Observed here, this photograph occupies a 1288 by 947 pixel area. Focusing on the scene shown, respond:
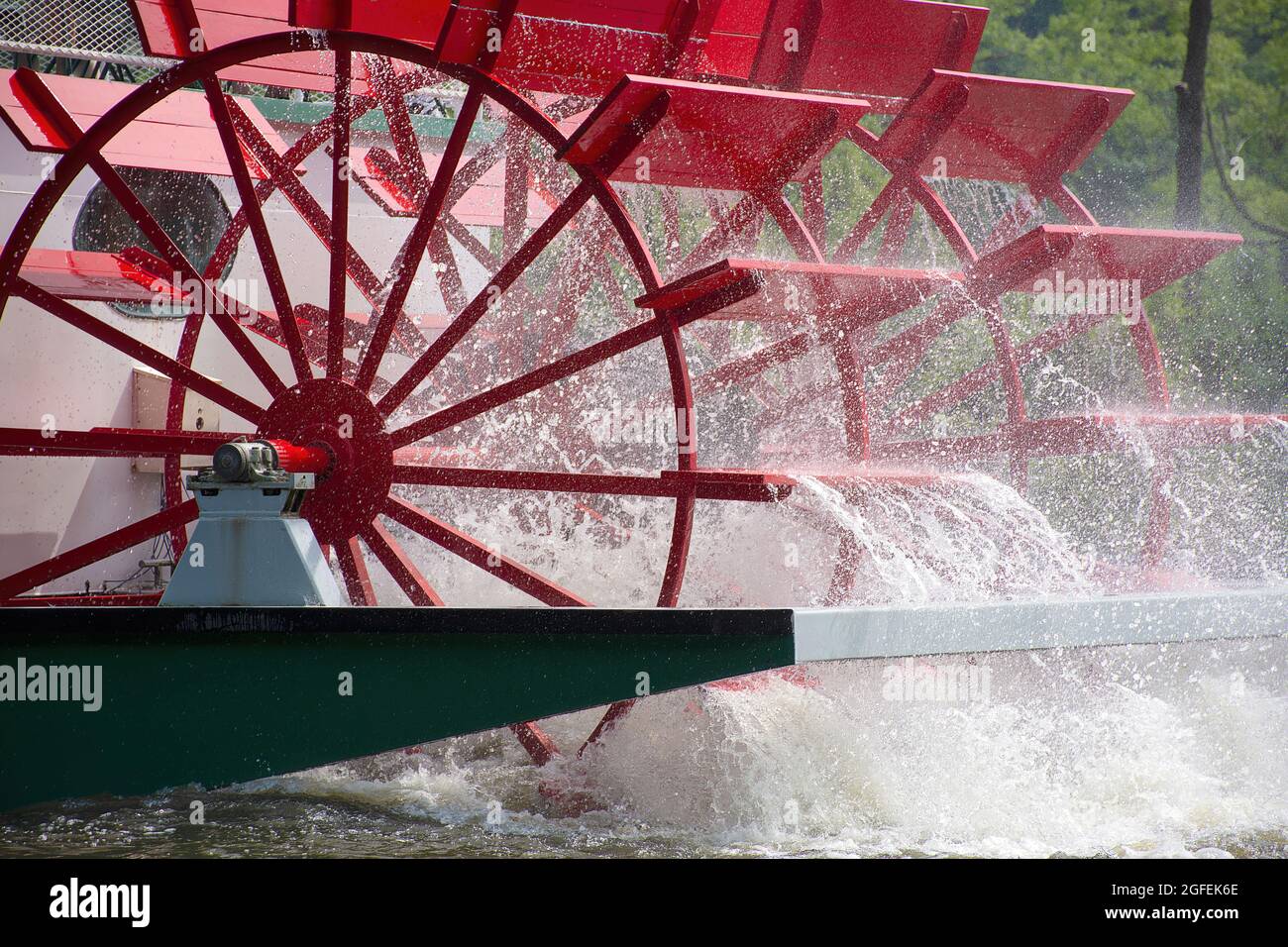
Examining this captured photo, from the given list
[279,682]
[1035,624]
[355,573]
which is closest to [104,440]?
[355,573]

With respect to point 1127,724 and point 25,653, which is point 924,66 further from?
point 25,653

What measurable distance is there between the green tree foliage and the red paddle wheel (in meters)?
6.54

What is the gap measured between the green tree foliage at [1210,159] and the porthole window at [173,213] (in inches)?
304

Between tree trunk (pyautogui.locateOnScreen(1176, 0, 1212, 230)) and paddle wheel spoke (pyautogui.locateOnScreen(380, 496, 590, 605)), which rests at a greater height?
tree trunk (pyautogui.locateOnScreen(1176, 0, 1212, 230))

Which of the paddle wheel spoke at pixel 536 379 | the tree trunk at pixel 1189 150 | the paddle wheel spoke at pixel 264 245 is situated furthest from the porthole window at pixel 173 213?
the tree trunk at pixel 1189 150

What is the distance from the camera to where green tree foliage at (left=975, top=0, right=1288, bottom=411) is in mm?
12773

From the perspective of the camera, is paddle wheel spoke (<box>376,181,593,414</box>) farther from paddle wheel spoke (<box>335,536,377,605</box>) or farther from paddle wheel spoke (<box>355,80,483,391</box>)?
paddle wheel spoke (<box>335,536,377,605</box>)

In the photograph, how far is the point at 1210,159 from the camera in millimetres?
14695

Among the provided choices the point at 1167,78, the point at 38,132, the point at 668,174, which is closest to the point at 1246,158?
the point at 1167,78

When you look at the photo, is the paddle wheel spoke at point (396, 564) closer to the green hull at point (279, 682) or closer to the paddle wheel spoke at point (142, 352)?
the paddle wheel spoke at point (142, 352)

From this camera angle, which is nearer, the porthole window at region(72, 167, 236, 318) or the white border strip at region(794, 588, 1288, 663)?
the white border strip at region(794, 588, 1288, 663)

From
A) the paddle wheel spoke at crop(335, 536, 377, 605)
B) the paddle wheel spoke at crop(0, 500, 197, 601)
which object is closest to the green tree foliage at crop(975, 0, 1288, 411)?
the paddle wheel spoke at crop(335, 536, 377, 605)

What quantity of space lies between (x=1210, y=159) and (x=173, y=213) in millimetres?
10726
